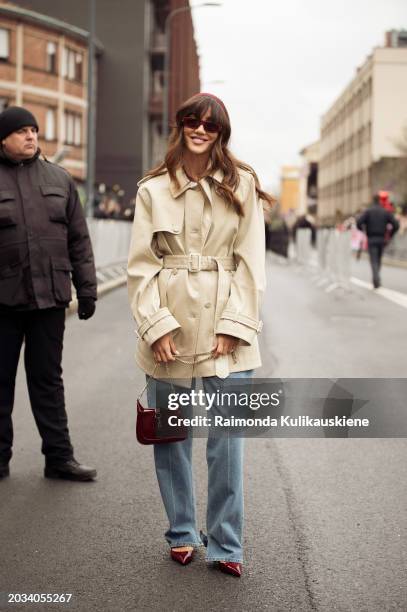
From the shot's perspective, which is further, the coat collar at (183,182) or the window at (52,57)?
the window at (52,57)

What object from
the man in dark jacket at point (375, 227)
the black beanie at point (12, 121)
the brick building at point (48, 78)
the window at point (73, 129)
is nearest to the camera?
the black beanie at point (12, 121)

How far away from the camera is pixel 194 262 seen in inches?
142

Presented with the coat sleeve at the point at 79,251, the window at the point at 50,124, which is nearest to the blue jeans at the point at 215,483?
the coat sleeve at the point at 79,251

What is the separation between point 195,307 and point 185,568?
104 centimetres

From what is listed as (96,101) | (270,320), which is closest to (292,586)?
(270,320)

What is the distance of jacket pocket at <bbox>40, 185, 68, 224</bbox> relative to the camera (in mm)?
5020

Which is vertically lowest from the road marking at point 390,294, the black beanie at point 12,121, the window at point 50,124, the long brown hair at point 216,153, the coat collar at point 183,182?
the road marking at point 390,294

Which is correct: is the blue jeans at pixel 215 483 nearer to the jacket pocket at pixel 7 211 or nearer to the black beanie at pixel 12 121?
the jacket pocket at pixel 7 211

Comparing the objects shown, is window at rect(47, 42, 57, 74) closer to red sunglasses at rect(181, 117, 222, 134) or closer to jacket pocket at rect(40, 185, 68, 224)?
jacket pocket at rect(40, 185, 68, 224)

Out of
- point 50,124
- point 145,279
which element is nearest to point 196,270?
point 145,279

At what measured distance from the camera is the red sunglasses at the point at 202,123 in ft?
11.7

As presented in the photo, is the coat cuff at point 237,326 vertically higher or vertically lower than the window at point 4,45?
lower

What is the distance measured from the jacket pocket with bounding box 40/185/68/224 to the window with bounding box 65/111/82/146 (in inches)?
1775

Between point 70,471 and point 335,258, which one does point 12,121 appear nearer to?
point 70,471
